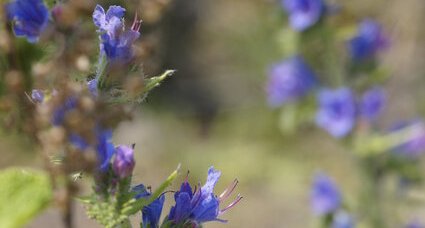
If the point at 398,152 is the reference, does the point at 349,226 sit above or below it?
below

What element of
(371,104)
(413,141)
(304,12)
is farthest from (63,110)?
(413,141)

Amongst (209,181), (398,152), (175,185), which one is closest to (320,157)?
(175,185)

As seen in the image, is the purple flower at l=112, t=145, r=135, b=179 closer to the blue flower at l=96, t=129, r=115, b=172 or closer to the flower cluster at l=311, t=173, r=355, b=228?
the blue flower at l=96, t=129, r=115, b=172

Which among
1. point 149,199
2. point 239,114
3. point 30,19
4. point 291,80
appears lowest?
point 149,199

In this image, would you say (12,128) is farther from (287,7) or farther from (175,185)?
(175,185)

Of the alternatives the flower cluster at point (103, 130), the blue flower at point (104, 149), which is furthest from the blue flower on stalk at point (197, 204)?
the blue flower at point (104, 149)

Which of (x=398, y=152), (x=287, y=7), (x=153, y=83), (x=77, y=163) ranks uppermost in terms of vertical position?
(x=287, y=7)

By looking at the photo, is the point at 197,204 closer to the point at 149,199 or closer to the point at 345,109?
the point at 149,199

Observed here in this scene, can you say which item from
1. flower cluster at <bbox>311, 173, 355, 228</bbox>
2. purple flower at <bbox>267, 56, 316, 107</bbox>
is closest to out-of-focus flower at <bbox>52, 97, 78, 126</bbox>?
flower cluster at <bbox>311, 173, 355, 228</bbox>
